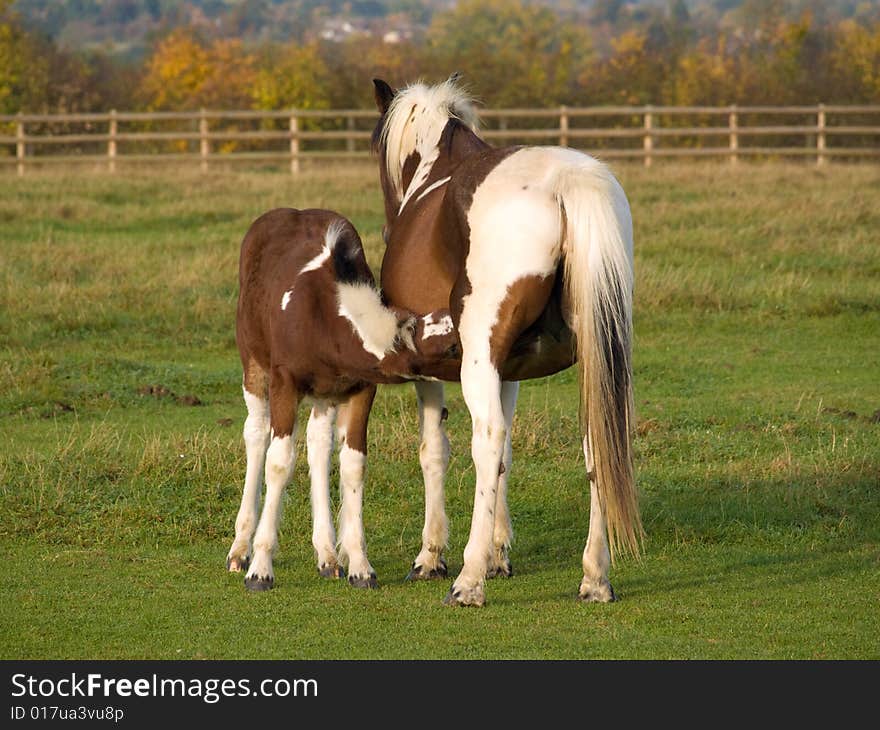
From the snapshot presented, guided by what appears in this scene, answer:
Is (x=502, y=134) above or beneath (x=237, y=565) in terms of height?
above

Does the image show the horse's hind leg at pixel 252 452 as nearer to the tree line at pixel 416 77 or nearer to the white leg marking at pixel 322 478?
the white leg marking at pixel 322 478

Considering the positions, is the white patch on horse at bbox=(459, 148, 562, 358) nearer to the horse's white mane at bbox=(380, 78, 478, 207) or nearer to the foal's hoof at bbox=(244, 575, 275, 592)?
the horse's white mane at bbox=(380, 78, 478, 207)

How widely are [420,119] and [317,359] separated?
5.83 ft

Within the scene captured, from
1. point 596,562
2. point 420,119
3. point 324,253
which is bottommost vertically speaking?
point 596,562

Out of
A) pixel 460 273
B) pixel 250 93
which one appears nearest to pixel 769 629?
pixel 460 273

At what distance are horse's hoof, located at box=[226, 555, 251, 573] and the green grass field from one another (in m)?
0.10

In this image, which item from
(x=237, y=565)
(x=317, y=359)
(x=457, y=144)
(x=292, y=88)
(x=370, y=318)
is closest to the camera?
(x=370, y=318)

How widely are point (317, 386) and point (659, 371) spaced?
599 centimetres

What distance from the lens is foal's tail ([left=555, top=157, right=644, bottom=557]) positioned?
654 cm

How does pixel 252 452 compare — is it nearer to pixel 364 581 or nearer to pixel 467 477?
pixel 364 581

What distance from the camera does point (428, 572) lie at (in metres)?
7.50

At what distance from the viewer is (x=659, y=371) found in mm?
12586

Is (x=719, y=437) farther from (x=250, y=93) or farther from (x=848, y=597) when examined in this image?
(x=250, y=93)

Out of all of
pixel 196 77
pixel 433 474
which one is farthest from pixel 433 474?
pixel 196 77
